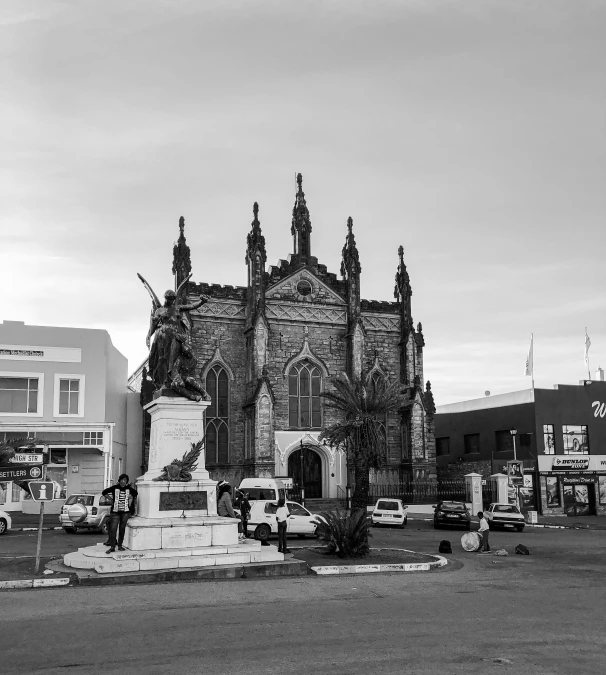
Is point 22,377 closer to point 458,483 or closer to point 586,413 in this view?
point 458,483

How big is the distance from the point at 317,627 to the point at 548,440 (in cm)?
3589

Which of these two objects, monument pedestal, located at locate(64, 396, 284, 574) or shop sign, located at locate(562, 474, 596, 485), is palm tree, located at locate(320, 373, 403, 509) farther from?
monument pedestal, located at locate(64, 396, 284, 574)

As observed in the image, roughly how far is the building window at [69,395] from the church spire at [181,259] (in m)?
9.54

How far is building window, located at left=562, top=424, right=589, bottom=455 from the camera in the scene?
43.2m

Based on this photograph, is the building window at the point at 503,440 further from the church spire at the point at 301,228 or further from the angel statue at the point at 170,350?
the angel statue at the point at 170,350

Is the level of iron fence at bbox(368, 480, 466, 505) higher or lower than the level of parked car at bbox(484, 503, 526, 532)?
higher

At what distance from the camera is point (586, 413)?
44.3m

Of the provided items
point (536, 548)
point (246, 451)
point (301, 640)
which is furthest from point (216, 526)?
point (246, 451)

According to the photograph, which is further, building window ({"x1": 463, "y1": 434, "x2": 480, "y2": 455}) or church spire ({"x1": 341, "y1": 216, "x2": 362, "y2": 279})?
building window ({"x1": 463, "y1": 434, "x2": 480, "y2": 455})

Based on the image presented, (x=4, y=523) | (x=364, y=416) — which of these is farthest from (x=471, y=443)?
(x=4, y=523)

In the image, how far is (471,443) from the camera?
50.7 meters

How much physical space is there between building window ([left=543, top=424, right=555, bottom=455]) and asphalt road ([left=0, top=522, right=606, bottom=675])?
28383 mm

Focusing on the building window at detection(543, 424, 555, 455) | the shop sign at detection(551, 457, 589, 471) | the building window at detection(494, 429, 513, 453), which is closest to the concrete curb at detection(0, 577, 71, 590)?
the shop sign at detection(551, 457, 589, 471)

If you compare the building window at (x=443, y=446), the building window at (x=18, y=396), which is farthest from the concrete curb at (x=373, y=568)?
the building window at (x=443, y=446)
